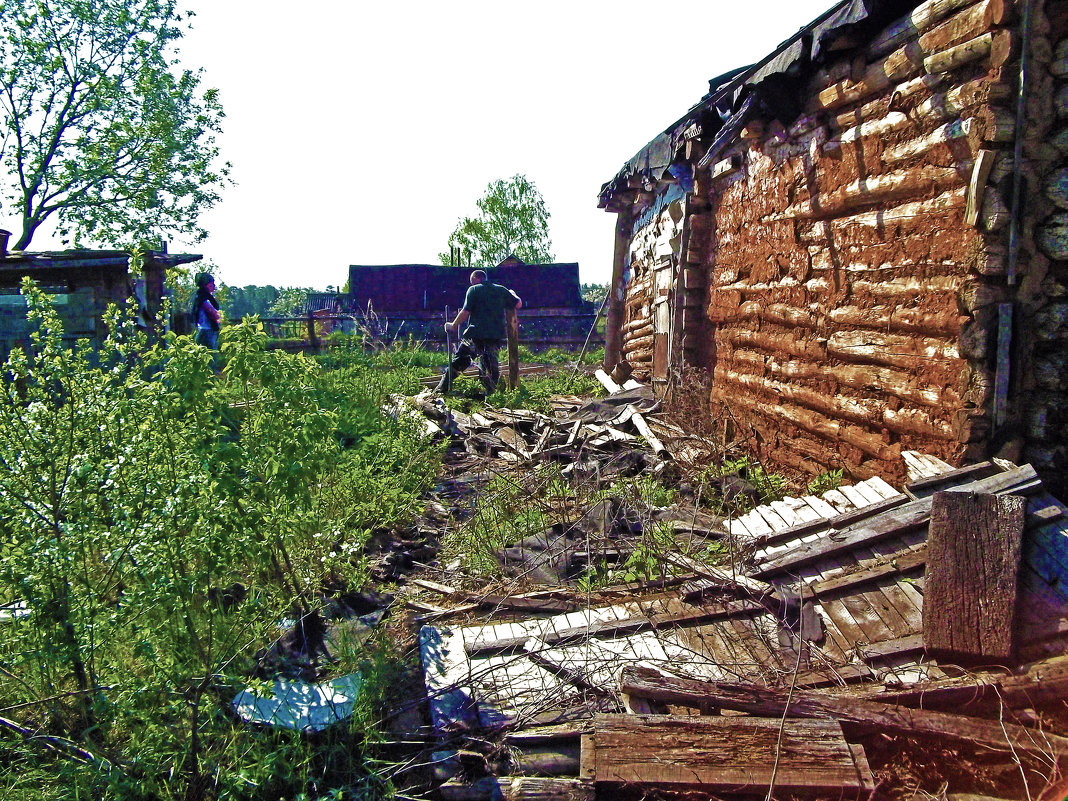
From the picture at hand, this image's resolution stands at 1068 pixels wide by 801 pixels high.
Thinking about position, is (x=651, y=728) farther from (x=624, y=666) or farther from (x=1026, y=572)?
(x=1026, y=572)

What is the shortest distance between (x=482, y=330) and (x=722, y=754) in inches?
310

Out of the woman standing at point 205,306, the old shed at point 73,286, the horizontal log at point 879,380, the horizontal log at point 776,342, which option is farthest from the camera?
the old shed at point 73,286

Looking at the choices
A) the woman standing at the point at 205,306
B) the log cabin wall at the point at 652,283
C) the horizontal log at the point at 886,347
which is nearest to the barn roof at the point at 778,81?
the log cabin wall at the point at 652,283

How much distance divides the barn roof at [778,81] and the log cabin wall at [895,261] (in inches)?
5.4

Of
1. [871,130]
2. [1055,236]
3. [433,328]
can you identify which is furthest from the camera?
[433,328]

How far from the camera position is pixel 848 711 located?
2742 mm

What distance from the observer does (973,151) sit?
3643 mm

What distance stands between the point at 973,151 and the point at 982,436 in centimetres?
150

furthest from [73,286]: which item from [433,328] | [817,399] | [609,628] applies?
[433,328]

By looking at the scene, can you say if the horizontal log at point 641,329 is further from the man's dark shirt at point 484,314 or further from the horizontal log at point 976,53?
the horizontal log at point 976,53

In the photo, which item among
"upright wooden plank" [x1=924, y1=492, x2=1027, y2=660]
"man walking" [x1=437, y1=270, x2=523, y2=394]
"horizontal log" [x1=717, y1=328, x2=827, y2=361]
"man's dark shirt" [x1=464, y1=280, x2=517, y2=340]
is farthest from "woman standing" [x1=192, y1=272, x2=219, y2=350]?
"upright wooden plank" [x1=924, y1=492, x2=1027, y2=660]

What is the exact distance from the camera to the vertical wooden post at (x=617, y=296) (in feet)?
37.6

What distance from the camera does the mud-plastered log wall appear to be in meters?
3.62

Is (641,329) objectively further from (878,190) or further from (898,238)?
(898,238)
